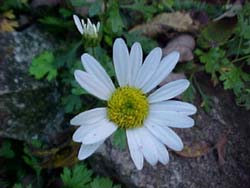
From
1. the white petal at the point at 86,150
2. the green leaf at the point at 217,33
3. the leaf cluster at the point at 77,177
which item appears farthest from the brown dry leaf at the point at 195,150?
the white petal at the point at 86,150

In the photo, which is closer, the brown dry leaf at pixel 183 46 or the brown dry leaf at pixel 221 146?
the brown dry leaf at pixel 221 146

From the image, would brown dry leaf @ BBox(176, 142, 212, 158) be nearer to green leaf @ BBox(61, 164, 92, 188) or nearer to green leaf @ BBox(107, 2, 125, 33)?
green leaf @ BBox(61, 164, 92, 188)

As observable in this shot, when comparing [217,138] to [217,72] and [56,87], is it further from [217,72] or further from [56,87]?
[56,87]


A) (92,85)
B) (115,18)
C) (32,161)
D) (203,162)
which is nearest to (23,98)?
(32,161)

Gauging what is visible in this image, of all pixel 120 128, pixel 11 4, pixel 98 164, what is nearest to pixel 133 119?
pixel 120 128

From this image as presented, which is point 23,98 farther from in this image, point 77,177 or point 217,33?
point 217,33

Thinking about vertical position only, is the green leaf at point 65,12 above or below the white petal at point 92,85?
below

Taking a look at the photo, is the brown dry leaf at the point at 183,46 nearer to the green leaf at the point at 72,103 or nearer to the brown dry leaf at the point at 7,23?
the green leaf at the point at 72,103
